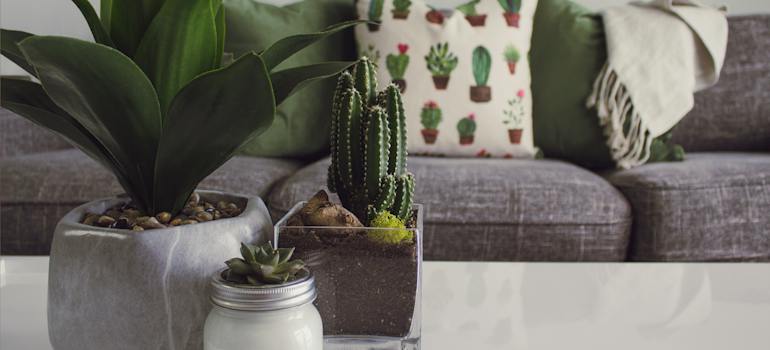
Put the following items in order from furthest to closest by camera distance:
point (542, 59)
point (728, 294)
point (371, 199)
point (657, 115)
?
point (542, 59), point (657, 115), point (728, 294), point (371, 199)

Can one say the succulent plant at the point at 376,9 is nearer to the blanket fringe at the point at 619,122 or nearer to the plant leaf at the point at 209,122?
the blanket fringe at the point at 619,122

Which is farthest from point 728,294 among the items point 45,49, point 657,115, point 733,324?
point 657,115

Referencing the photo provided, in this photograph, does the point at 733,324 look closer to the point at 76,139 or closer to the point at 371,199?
the point at 371,199

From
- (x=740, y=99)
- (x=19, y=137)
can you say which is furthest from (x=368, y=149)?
(x=740, y=99)

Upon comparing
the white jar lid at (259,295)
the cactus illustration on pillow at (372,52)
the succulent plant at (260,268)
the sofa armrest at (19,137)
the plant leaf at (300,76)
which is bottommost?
the sofa armrest at (19,137)

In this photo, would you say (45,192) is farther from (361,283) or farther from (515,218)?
(361,283)

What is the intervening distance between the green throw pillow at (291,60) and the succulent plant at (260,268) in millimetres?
1453

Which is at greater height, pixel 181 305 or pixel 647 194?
pixel 181 305

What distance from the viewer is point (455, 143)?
1900 mm

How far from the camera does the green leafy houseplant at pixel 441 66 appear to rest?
1.91 metres

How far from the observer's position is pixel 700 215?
1.52 metres

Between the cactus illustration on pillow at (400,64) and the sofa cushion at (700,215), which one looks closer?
the sofa cushion at (700,215)

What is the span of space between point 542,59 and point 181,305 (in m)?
1.64

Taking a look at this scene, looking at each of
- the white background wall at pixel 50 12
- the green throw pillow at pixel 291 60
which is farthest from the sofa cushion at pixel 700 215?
the white background wall at pixel 50 12
